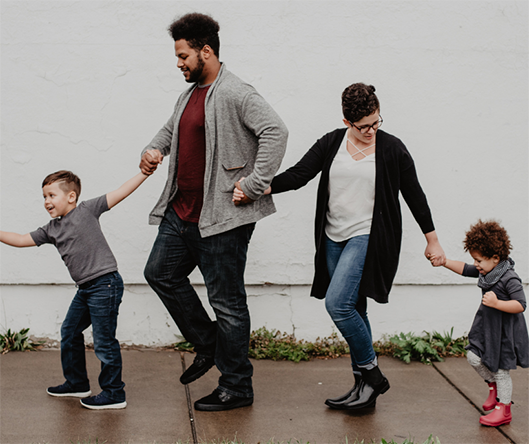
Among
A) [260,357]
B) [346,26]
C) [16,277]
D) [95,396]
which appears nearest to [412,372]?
[260,357]

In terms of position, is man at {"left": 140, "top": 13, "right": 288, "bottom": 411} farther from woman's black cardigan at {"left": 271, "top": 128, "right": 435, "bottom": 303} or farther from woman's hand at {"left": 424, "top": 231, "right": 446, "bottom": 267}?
woman's hand at {"left": 424, "top": 231, "right": 446, "bottom": 267}

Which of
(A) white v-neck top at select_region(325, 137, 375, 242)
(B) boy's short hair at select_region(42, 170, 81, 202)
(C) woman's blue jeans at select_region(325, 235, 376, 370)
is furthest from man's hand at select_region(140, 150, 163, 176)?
(C) woman's blue jeans at select_region(325, 235, 376, 370)

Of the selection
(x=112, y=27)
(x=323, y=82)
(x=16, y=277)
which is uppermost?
(x=112, y=27)

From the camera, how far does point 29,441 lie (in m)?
3.09

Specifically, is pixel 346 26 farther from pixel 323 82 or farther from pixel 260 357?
pixel 260 357

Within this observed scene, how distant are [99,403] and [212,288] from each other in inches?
35.4

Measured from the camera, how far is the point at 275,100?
4.41 m

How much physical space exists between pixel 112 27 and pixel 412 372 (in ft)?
10.4

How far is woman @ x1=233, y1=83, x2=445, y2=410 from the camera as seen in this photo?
3301 millimetres

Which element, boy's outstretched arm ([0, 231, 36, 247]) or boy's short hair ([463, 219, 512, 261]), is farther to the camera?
→ boy's outstretched arm ([0, 231, 36, 247])

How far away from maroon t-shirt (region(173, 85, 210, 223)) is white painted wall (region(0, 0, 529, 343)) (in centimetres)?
104

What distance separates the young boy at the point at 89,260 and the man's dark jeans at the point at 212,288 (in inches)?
10.4

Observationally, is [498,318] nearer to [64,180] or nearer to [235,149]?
[235,149]

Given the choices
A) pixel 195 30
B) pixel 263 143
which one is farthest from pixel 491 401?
pixel 195 30
